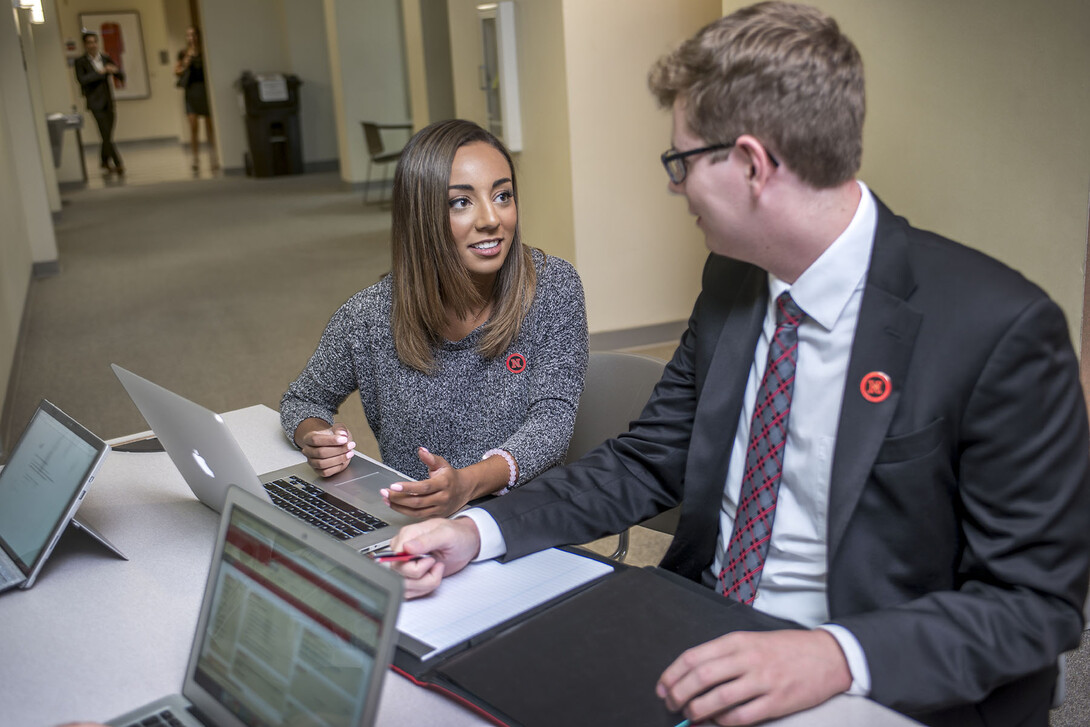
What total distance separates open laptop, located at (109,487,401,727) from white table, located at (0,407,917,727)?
0.11 m

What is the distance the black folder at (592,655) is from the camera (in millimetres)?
1001

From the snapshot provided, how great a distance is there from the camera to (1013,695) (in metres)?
1.15

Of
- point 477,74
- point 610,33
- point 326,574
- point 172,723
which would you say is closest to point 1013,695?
point 326,574

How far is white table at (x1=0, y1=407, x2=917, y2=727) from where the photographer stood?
1.08 meters

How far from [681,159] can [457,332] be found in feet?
2.67

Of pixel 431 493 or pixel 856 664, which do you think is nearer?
pixel 856 664

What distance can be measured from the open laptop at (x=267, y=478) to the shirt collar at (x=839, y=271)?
0.71 meters

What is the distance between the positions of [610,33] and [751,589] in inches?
145

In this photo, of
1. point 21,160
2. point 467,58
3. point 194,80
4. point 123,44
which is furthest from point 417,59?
point 123,44

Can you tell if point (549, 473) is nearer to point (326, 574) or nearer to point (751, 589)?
point (751, 589)

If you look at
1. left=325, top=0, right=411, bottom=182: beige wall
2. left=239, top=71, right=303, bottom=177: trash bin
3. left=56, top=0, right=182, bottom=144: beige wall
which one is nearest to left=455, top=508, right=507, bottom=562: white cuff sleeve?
left=325, top=0, right=411, bottom=182: beige wall

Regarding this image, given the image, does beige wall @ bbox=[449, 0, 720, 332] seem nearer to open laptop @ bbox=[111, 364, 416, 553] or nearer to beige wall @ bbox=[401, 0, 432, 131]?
open laptop @ bbox=[111, 364, 416, 553]

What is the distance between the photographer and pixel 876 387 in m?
1.16

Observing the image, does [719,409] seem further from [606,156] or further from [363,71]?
[363,71]
